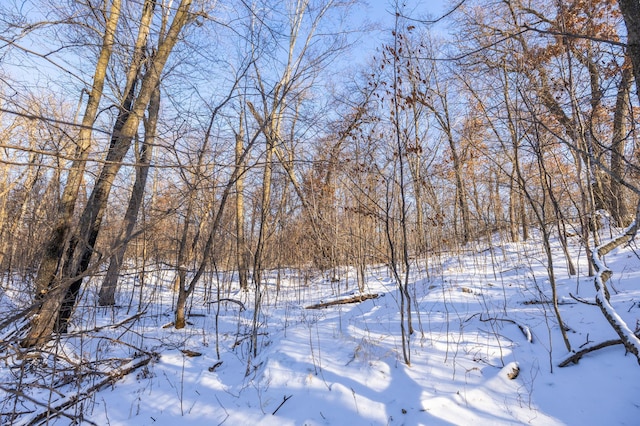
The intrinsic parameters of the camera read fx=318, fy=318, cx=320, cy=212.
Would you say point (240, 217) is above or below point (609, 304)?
above

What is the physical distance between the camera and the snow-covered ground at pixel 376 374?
7.31ft

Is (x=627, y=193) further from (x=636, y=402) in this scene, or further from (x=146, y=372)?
(x=146, y=372)

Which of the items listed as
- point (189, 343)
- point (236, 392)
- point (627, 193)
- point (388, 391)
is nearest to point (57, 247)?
point (189, 343)

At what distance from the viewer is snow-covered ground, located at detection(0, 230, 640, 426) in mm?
2229

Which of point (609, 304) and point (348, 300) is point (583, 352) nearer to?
point (609, 304)

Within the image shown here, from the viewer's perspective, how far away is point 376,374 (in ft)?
8.99

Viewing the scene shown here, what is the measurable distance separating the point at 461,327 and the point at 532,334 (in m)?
0.64

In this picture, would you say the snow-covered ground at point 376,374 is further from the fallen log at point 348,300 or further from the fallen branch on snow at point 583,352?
the fallen log at point 348,300

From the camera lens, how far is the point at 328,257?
8.80 m

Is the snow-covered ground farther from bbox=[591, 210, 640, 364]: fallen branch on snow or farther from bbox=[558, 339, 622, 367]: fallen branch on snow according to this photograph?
bbox=[591, 210, 640, 364]: fallen branch on snow

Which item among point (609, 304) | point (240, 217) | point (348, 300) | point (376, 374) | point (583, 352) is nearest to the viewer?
point (609, 304)

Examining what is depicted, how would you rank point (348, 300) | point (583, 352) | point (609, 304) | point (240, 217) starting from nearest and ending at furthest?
point (609, 304), point (583, 352), point (348, 300), point (240, 217)

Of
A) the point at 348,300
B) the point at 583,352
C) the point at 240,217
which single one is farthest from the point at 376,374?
the point at 240,217

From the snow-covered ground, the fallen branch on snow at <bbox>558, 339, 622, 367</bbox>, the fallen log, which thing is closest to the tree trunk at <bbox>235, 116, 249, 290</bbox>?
the snow-covered ground
